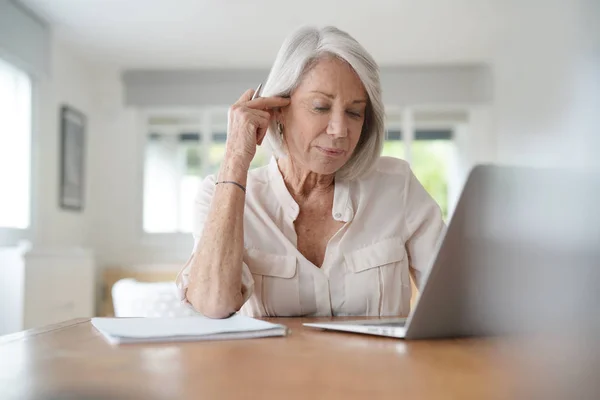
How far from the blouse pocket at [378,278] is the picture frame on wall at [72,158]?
4.39 m

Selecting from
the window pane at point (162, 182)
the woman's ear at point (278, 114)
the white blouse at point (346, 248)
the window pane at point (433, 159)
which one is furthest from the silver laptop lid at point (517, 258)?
the window pane at point (433, 159)

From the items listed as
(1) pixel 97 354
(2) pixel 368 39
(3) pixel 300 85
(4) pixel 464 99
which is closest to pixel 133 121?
(2) pixel 368 39

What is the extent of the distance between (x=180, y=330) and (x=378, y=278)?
690 millimetres

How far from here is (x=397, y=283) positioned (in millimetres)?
1440

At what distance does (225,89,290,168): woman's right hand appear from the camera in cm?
142

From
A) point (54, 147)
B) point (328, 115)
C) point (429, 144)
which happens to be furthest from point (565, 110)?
point (429, 144)

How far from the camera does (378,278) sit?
1.42m

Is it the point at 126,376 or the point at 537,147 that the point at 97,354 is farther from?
the point at 537,147

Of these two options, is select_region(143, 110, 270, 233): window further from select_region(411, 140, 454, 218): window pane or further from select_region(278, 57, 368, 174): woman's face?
select_region(278, 57, 368, 174): woman's face

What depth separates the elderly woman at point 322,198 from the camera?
4.58 feet

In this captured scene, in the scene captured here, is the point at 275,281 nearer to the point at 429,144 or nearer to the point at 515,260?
the point at 515,260

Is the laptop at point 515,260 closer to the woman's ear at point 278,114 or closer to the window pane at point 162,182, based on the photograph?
the woman's ear at point 278,114

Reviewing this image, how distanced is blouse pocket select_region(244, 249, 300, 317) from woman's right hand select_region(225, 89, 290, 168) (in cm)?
22

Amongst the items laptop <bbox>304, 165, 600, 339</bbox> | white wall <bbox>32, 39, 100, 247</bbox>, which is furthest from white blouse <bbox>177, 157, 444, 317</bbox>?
white wall <bbox>32, 39, 100, 247</bbox>
